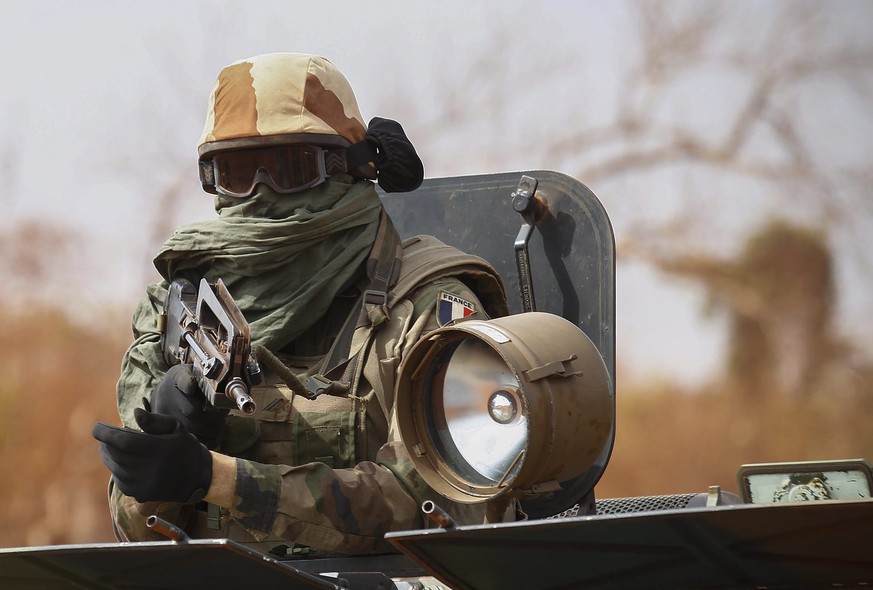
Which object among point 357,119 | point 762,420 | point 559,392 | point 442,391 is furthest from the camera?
point 762,420

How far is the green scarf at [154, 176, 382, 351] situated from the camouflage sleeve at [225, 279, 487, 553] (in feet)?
1.39

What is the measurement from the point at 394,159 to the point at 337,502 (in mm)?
963

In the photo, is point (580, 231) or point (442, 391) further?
point (580, 231)

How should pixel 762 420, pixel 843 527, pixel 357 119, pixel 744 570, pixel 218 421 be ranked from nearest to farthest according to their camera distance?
pixel 843 527
pixel 744 570
pixel 218 421
pixel 357 119
pixel 762 420

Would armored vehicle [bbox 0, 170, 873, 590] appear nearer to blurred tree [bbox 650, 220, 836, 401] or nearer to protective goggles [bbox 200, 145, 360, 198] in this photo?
protective goggles [bbox 200, 145, 360, 198]

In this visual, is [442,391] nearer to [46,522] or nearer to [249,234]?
[249,234]

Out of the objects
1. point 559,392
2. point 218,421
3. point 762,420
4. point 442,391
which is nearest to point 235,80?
point 218,421

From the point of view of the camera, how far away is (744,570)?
2.17 metres

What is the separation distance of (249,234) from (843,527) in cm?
180

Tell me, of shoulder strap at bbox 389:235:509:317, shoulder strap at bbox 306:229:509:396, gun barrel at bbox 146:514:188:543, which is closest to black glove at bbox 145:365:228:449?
shoulder strap at bbox 306:229:509:396

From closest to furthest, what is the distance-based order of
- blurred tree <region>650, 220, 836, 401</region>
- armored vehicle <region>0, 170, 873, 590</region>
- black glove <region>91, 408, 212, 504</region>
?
armored vehicle <region>0, 170, 873, 590</region> → black glove <region>91, 408, 212, 504</region> → blurred tree <region>650, 220, 836, 401</region>

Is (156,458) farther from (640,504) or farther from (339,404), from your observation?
(640,504)

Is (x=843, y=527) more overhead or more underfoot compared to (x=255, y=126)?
more underfoot

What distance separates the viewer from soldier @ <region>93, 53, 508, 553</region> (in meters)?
3.12
